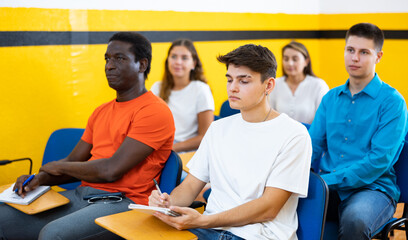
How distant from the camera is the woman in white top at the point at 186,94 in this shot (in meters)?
3.64

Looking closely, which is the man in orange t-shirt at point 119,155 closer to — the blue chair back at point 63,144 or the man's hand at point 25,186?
the man's hand at point 25,186

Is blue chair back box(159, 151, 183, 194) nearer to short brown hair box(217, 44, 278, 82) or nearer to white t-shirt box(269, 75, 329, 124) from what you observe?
short brown hair box(217, 44, 278, 82)

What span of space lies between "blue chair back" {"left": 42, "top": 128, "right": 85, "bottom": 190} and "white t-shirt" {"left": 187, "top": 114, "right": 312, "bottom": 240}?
113 cm

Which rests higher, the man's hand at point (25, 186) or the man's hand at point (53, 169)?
the man's hand at point (53, 169)

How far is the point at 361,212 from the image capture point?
2.12 m

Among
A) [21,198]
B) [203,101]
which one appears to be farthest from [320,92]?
[21,198]

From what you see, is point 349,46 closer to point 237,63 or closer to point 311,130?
point 311,130

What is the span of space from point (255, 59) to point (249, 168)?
0.45 metres

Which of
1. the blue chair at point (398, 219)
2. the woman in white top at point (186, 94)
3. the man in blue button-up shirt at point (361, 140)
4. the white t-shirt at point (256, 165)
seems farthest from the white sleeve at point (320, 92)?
the white t-shirt at point (256, 165)

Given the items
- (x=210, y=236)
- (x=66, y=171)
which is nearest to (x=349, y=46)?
(x=210, y=236)

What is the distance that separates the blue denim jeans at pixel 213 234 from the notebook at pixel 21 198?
2.82 ft

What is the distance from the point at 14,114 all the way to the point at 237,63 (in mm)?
2000

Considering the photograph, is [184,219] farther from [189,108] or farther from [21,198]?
[189,108]

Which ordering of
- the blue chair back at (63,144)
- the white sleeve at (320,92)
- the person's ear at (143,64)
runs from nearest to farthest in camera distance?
the person's ear at (143,64) → the blue chair back at (63,144) → the white sleeve at (320,92)
